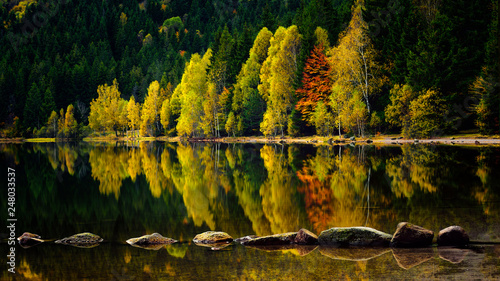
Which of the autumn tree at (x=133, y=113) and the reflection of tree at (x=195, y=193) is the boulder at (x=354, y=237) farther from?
the autumn tree at (x=133, y=113)

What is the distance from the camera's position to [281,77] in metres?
65.9

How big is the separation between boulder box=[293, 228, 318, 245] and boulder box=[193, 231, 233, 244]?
1.59 m

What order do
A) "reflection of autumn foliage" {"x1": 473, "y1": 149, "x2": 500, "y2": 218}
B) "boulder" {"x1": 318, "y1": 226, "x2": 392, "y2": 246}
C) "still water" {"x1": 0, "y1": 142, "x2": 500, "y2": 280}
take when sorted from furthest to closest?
1. "reflection of autumn foliage" {"x1": 473, "y1": 149, "x2": 500, "y2": 218}
2. "boulder" {"x1": 318, "y1": 226, "x2": 392, "y2": 246}
3. "still water" {"x1": 0, "y1": 142, "x2": 500, "y2": 280}

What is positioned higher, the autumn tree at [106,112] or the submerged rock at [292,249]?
the autumn tree at [106,112]

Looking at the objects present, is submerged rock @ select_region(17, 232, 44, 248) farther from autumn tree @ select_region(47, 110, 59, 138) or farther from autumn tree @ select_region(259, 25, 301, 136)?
autumn tree @ select_region(47, 110, 59, 138)

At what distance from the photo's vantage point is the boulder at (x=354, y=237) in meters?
10.1

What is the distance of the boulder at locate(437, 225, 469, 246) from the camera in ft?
32.3

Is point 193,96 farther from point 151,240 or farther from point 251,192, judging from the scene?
point 151,240

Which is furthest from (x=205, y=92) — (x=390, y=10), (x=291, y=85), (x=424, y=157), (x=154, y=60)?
(x=154, y=60)

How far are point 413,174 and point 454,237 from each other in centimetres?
1159

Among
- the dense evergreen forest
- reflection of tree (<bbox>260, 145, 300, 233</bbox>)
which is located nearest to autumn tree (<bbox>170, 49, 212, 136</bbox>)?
the dense evergreen forest

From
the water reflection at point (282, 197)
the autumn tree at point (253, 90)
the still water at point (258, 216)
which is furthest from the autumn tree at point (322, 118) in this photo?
the still water at point (258, 216)

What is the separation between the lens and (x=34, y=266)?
9.06 meters

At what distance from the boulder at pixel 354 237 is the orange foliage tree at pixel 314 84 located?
49.5 m
